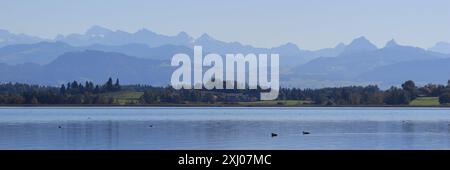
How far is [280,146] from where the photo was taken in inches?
2506
